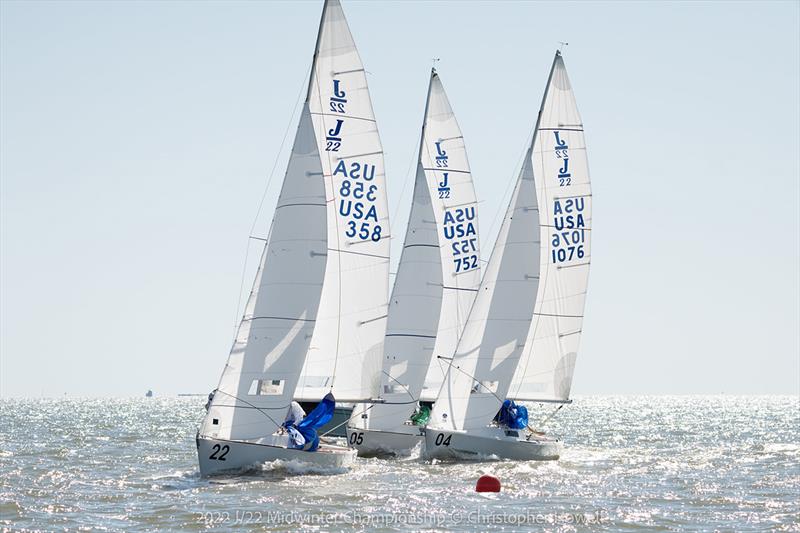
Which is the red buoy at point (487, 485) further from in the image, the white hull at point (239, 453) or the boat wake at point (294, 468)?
the white hull at point (239, 453)

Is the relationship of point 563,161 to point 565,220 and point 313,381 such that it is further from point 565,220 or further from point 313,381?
point 313,381

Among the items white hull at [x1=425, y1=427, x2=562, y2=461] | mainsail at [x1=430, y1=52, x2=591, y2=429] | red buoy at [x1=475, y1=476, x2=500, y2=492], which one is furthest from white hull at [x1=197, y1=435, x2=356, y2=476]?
mainsail at [x1=430, y1=52, x2=591, y2=429]

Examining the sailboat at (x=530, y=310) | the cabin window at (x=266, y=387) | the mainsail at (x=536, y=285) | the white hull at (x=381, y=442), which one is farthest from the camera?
the white hull at (x=381, y=442)

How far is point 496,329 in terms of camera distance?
33375 millimetres

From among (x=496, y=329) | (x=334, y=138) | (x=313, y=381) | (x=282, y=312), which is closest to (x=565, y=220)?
(x=496, y=329)

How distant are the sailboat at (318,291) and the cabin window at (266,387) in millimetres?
26

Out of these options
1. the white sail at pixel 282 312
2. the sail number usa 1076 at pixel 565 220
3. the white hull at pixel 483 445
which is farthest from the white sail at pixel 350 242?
the sail number usa 1076 at pixel 565 220

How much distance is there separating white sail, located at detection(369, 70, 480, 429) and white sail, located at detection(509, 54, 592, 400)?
9.52ft

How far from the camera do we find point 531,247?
3369 cm

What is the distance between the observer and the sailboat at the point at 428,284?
1337 inches

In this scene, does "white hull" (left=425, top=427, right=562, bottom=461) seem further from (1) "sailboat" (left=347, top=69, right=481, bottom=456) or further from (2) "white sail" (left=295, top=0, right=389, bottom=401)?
(2) "white sail" (left=295, top=0, right=389, bottom=401)

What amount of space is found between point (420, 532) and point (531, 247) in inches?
591

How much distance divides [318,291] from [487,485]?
575cm

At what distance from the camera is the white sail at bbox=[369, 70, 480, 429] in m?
34.9
